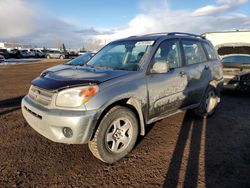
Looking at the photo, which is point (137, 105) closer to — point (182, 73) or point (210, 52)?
point (182, 73)

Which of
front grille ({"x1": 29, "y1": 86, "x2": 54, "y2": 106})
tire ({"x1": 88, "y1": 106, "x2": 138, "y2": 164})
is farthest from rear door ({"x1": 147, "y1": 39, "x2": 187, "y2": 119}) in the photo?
front grille ({"x1": 29, "y1": 86, "x2": 54, "y2": 106})

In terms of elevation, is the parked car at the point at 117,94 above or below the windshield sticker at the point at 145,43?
below

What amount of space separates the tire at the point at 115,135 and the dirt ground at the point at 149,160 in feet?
0.50

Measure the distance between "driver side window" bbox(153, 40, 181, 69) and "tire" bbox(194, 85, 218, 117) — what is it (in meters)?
1.32

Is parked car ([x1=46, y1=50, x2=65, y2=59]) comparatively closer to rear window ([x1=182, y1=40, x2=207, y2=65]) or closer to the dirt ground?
the dirt ground

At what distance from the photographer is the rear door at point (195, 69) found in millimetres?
4809

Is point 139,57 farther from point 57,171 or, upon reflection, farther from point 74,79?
point 57,171

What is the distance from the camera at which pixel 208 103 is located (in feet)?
18.5

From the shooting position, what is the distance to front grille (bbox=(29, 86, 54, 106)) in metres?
3.40

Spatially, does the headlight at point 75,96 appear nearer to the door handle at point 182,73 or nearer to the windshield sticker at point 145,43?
the windshield sticker at point 145,43

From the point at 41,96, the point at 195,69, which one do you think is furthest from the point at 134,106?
the point at 195,69

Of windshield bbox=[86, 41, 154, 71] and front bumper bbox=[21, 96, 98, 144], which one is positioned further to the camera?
windshield bbox=[86, 41, 154, 71]

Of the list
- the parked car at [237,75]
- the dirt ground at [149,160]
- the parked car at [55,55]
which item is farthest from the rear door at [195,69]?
the parked car at [55,55]

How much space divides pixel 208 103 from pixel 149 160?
2665 mm
